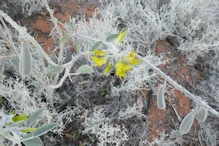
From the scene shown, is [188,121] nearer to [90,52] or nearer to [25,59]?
[90,52]

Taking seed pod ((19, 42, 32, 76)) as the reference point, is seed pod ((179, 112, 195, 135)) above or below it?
below

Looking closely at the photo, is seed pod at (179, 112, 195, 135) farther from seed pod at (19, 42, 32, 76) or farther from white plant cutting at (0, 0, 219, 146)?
seed pod at (19, 42, 32, 76)

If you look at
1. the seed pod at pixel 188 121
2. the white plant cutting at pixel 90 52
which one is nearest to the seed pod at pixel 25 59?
the white plant cutting at pixel 90 52

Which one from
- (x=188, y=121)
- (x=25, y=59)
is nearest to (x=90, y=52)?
(x=25, y=59)

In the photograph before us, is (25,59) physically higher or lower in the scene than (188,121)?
higher

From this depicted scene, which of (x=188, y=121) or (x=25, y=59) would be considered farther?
(x=188, y=121)

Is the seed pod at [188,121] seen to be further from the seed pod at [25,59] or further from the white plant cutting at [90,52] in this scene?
the seed pod at [25,59]

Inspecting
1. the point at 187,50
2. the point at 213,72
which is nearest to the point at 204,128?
the point at 213,72

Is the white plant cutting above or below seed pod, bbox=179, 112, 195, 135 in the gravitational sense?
above

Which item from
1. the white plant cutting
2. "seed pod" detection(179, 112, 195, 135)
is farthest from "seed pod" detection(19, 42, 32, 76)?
"seed pod" detection(179, 112, 195, 135)

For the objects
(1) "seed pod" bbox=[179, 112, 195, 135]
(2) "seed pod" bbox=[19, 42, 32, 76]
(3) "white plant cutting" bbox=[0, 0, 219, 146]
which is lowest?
(1) "seed pod" bbox=[179, 112, 195, 135]

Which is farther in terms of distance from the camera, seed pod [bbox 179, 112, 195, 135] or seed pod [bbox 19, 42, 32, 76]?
seed pod [bbox 179, 112, 195, 135]

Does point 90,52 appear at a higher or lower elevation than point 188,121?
higher

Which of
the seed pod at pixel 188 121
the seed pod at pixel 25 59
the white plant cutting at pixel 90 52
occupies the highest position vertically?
the seed pod at pixel 25 59
